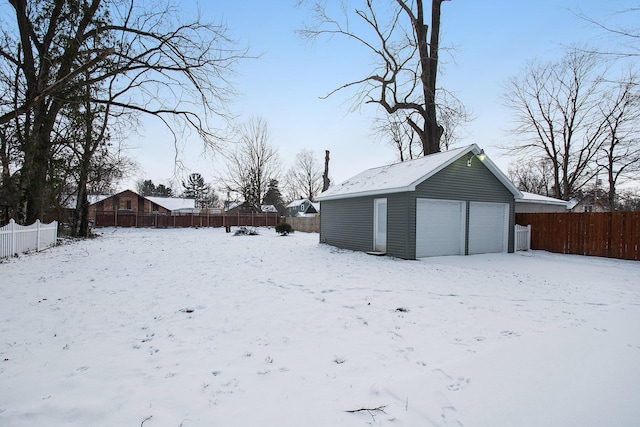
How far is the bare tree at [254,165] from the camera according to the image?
3216 cm

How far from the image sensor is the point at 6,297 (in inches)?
199

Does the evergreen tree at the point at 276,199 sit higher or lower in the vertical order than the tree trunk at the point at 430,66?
lower

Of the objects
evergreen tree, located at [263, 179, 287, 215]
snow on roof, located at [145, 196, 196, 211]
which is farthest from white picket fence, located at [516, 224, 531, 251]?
snow on roof, located at [145, 196, 196, 211]

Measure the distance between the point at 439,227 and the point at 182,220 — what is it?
84.9 feet

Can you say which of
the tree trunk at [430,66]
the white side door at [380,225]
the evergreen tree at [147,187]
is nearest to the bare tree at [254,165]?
the tree trunk at [430,66]

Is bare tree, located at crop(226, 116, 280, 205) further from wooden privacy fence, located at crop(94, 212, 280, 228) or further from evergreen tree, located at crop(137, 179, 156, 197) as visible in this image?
evergreen tree, located at crop(137, 179, 156, 197)

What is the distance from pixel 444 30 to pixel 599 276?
45.7 ft

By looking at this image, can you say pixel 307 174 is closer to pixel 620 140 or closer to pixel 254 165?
pixel 254 165

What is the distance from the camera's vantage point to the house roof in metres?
10.1

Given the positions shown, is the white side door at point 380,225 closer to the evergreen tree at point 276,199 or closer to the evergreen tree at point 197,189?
the evergreen tree at point 276,199

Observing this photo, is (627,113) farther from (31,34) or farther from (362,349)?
(31,34)

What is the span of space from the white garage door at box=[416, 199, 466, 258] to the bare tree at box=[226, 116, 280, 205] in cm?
2489

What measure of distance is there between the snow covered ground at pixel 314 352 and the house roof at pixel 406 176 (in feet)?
14.1

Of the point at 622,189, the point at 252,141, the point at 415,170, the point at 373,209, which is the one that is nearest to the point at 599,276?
the point at 415,170
